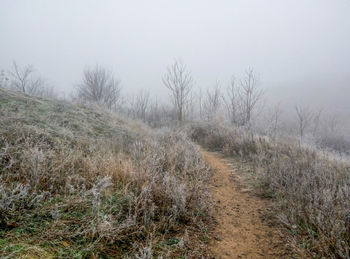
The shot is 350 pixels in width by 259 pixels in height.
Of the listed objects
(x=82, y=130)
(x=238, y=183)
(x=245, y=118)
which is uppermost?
(x=245, y=118)

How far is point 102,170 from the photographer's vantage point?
352cm

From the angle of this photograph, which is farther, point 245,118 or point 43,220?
point 245,118

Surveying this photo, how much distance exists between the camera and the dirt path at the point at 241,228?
2459mm

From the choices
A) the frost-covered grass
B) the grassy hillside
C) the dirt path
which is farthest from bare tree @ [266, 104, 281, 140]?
the grassy hillside

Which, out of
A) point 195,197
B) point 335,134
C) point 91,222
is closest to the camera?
point 91,222

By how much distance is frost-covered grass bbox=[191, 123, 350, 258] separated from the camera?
2.10 meters

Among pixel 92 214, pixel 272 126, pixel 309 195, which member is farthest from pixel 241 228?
pixel 272 126

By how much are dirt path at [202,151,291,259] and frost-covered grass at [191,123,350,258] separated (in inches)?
12.0

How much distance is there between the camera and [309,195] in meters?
2.77

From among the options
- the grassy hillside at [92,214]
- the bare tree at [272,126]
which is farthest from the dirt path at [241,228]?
the bare tree at [272,126]

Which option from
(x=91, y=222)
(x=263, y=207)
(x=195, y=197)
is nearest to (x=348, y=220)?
(x=263, y=207)

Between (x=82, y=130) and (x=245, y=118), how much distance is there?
12.8 metres

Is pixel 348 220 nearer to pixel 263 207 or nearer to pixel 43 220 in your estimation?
pixel 263 207

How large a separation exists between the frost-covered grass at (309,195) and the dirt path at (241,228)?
1.00 feet
